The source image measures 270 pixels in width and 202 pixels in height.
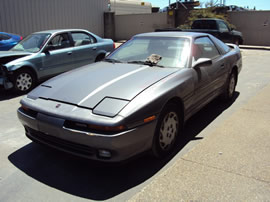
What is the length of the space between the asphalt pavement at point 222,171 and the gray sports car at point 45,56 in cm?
463

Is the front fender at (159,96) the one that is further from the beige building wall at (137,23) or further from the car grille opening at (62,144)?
the beige building wall at (137,23)

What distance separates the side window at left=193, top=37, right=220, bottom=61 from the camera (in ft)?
13.6

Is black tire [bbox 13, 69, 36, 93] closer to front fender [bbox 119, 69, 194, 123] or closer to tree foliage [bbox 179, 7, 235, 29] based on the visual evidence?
front fender [bbox 119, 69, 194, 123]

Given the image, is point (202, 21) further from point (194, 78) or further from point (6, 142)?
point (6, 142)

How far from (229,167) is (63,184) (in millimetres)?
1784

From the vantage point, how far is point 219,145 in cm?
354

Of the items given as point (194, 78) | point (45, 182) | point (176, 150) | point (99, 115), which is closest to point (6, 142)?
point (45, 182)

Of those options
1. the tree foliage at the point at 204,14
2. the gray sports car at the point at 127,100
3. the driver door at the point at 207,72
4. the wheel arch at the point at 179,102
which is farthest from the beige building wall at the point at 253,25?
the wheel arch at the point at 179,102

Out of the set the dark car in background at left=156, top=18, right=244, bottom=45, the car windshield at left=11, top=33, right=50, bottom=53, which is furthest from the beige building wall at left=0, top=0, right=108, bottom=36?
the car windshield at left=11, top=33, right=50, bottom=53

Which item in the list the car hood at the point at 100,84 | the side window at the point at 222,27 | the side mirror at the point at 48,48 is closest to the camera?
the car hood at the point at 100,84

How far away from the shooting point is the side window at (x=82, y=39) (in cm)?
768

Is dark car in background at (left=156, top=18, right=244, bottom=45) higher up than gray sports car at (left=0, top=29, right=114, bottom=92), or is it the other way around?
dark car in background at (left=156, top=18, right=244, bottom=45)

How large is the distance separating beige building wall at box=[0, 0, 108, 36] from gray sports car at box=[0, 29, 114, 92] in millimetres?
8924

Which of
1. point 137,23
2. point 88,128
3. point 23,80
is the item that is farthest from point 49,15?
point 88,128
